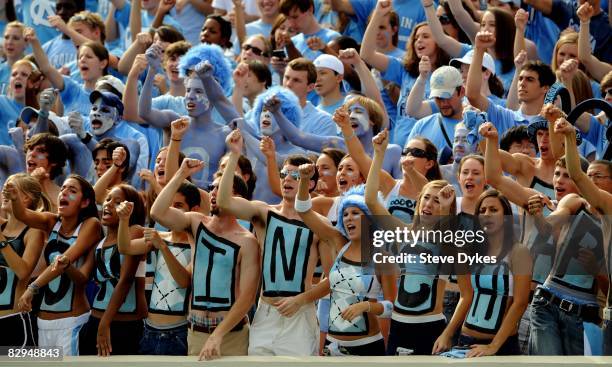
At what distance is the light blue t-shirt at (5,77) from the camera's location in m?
12.6

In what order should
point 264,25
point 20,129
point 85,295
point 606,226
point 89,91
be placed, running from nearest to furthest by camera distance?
point 606,226
point 85,295
point 20,129
point 89,91
point 264,25

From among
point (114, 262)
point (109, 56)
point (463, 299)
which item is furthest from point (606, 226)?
point (109, 56)

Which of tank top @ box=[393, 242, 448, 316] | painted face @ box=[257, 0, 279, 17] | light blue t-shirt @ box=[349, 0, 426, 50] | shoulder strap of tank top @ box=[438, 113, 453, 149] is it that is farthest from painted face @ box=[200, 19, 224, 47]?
tank top @ box=[393, 242, 448, 316]

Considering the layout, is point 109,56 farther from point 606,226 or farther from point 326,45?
point 606,226

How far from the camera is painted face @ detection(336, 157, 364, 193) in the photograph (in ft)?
29.2

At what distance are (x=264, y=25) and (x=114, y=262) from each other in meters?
4.40

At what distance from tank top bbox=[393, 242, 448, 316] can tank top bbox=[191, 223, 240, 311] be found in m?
0.97

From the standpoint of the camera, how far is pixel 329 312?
8461 millimetres

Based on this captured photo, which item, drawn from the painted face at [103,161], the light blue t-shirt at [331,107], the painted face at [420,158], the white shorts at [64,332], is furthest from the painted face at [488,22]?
the white shorts at [64,332]

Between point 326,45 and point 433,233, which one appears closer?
point 433,233

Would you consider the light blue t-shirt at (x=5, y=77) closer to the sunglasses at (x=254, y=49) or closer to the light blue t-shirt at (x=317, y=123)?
the sunglasses at (x=254, y=49)

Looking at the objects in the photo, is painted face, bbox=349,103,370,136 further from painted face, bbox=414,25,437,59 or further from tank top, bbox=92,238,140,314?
tank top, bbox=92,238,140,314

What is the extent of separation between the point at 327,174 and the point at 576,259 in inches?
76.0

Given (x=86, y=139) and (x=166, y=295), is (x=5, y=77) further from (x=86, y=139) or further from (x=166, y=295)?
(x=166, y=295)
